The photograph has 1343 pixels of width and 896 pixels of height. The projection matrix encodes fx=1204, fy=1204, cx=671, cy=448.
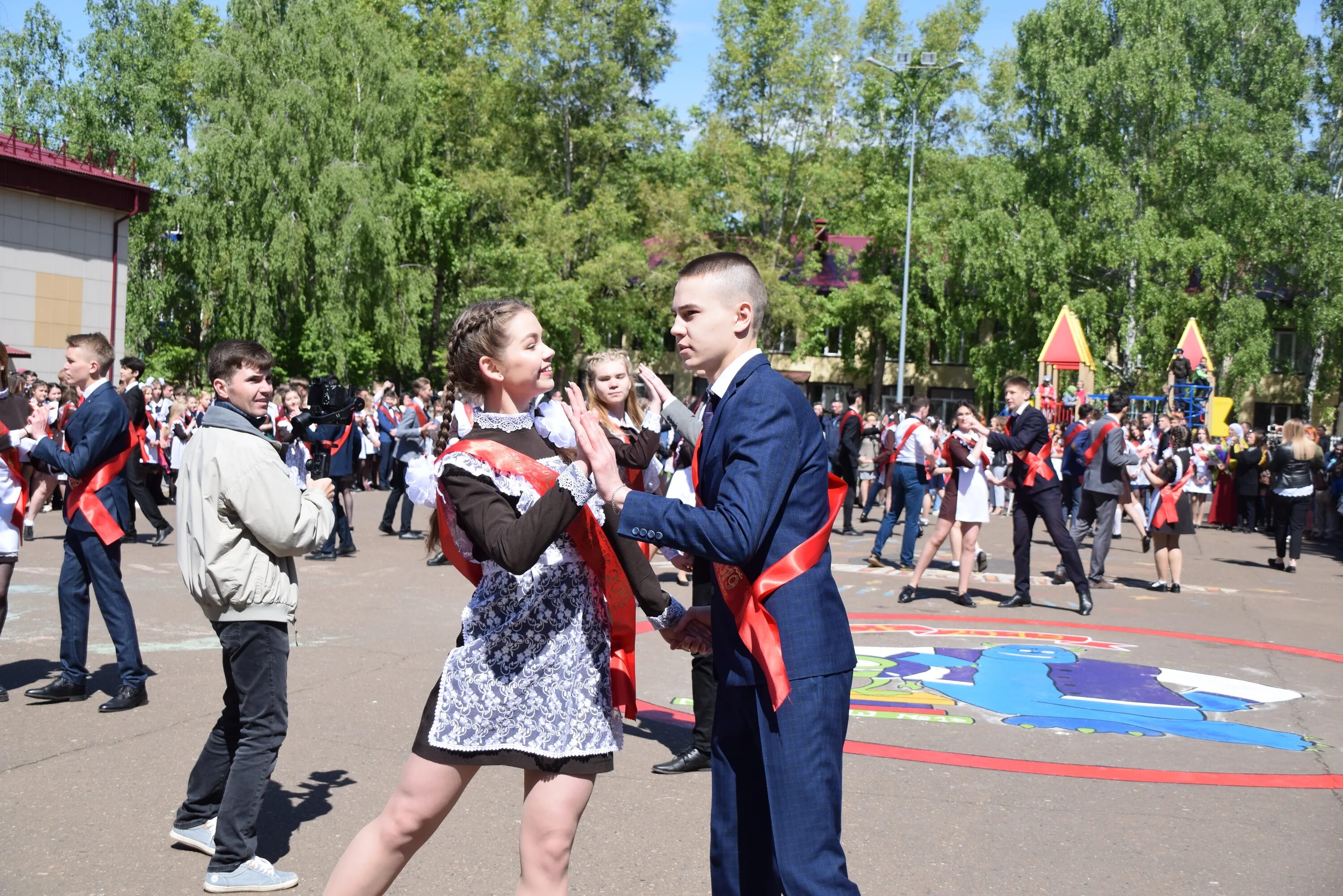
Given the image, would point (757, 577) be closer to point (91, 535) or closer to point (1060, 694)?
point (91, 535)

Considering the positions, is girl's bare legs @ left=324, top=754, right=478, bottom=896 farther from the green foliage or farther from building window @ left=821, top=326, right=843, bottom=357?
building window @ left=821, top=326, right=843, bottom=357

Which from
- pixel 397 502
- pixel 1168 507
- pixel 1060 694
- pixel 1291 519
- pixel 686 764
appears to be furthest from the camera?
pixel 397 502

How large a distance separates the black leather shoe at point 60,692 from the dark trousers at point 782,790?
470cm

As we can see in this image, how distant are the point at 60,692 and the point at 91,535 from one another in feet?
2.88

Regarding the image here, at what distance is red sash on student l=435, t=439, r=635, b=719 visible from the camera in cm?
300

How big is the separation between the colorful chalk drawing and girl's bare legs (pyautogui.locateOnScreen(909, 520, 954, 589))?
5.94ft

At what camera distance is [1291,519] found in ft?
50.1

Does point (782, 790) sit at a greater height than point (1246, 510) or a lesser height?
greater

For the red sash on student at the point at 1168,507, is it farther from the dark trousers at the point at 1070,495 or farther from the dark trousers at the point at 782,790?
the dark trousers at the point at 782,790

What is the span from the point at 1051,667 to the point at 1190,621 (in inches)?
119

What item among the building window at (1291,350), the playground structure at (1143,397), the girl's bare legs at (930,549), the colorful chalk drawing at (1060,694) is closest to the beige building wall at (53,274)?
the playground structure at (1143,397)

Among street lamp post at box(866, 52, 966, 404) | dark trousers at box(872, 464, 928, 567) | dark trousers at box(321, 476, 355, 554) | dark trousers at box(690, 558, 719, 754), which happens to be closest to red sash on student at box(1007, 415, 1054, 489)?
dark trousers at box(872, 464, 928, 567)

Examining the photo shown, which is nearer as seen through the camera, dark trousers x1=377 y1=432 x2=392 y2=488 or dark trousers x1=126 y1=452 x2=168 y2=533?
dark trousers x1=126 y1=452 x2=168 y2=533

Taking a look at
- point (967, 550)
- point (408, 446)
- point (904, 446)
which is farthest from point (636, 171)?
point (967, 550)
